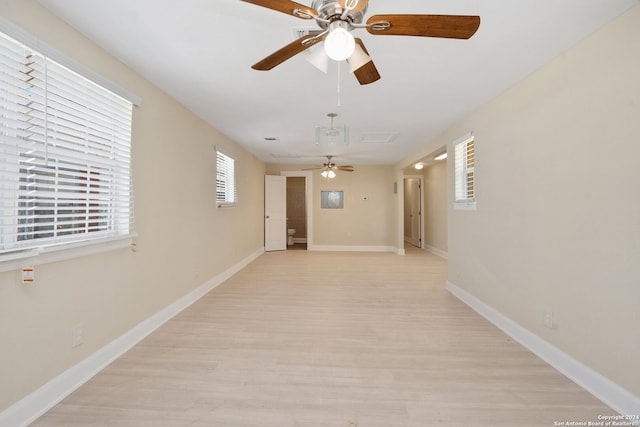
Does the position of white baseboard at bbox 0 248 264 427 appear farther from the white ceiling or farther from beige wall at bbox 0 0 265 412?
the white ceiling

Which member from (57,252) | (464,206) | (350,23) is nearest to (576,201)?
(464,206)

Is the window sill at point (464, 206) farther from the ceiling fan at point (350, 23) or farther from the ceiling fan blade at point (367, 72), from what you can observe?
the ceiling fan at point (350, 23)

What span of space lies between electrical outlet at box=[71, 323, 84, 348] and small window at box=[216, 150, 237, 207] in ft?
8.44

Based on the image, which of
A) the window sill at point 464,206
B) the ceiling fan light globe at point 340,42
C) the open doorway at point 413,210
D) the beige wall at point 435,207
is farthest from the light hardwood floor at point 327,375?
the open doorway at point 413,210

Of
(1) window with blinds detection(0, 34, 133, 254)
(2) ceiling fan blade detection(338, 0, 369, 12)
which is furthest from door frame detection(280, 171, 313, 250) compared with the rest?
(2) ceiling fan blade detection(338, 0, 369, 12)

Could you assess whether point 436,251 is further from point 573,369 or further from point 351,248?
point 573,369

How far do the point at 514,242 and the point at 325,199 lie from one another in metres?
5.60

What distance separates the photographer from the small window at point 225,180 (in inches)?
175

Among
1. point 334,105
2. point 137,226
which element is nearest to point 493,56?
point 334,105

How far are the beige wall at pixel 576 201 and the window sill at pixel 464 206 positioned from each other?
0.41 m

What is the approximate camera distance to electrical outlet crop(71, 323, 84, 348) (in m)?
1.89

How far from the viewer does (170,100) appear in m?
3.02

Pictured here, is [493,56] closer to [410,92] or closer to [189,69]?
[410,92]

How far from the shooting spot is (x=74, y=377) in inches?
73.8
